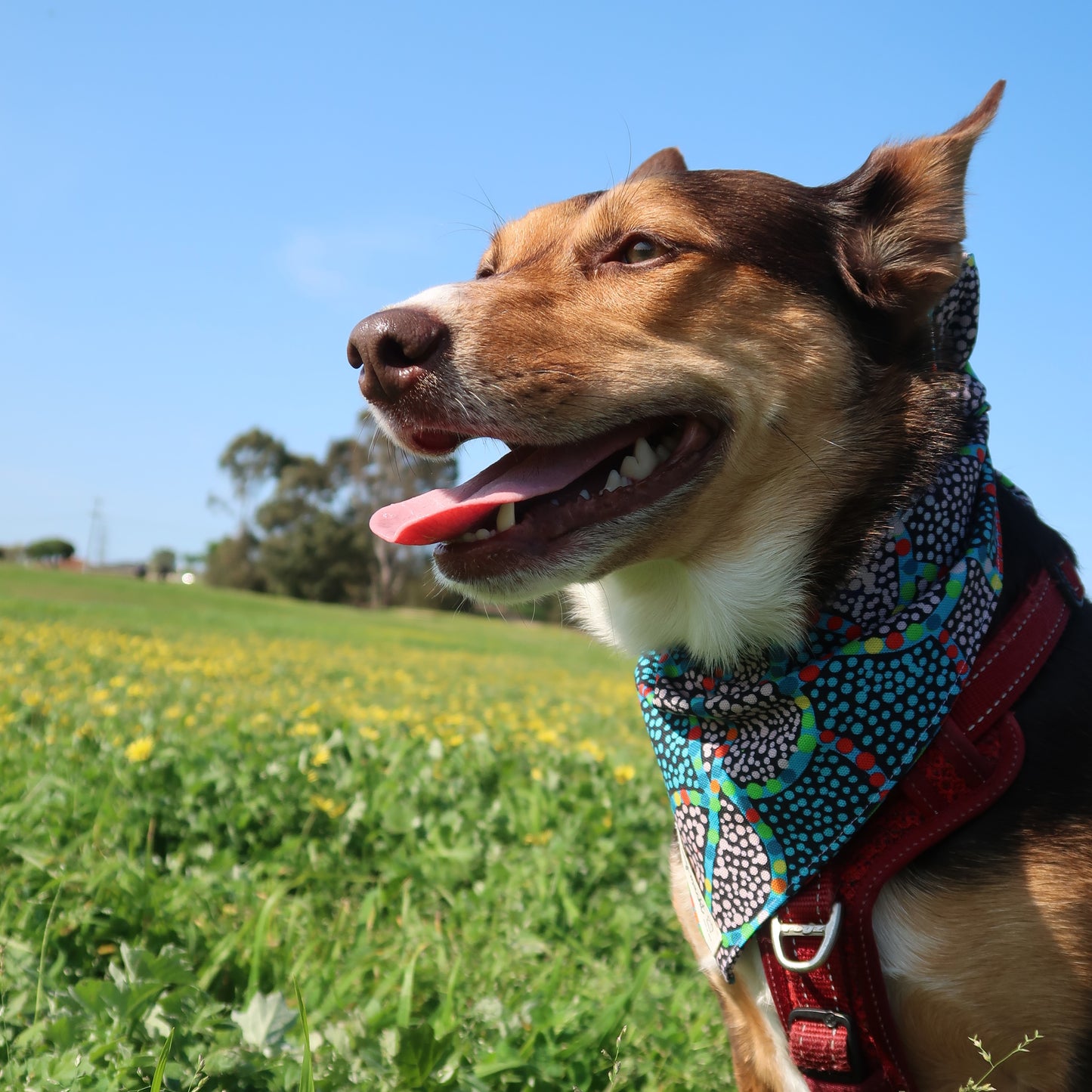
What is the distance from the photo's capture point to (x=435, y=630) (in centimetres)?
3778

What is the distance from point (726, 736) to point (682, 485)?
632 millimetres

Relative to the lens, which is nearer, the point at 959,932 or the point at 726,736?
the point at 959,932

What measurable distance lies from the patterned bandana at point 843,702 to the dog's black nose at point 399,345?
103cm

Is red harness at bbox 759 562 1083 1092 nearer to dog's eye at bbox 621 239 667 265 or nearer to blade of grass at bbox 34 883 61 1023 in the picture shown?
dog's eye at bbox 621 239 667 265

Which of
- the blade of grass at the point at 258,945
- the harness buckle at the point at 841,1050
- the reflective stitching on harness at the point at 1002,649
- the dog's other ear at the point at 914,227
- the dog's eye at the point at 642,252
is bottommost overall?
the harness buckle at the point at 841,1050

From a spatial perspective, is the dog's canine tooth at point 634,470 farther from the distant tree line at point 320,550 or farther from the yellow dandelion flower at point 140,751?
the distant tree line at point 320,550

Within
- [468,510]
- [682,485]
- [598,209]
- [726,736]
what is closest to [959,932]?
[726,736]

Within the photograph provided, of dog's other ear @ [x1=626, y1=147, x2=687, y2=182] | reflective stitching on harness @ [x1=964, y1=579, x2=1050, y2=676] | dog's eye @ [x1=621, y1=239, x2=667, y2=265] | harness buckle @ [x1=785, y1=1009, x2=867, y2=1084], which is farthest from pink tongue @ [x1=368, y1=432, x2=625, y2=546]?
dog's other ear @ [x1=626, y1=147, x2=687, y2=182]

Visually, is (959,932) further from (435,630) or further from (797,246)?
(435,630)

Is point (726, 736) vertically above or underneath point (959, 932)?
above

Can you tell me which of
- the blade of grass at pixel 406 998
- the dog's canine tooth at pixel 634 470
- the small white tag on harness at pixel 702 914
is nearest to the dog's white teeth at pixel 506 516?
the dog's canine tooth at pixel 634 470

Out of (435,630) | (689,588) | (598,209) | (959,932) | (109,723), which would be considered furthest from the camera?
(435,630)

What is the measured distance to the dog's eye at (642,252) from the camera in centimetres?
269

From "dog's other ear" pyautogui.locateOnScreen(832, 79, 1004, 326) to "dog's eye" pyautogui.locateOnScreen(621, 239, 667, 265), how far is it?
48 cm
